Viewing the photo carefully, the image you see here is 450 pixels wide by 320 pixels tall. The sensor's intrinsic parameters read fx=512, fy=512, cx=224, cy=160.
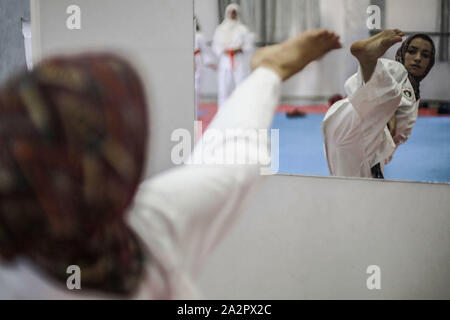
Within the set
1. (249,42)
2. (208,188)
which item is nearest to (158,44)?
(249,42)

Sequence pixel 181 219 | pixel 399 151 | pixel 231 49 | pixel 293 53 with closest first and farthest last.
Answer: pixel 181 219
pixel 293 53
pixel 399 151
pixel 231 49

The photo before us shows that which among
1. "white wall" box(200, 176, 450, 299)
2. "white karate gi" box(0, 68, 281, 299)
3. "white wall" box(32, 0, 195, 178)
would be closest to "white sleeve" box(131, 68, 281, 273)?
"white karate gi" box(0, 68, 281, 299)

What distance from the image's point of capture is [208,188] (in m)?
0.72

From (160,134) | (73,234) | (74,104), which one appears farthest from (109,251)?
(160,134)

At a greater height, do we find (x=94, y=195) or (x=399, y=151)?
(x=94, y=195)

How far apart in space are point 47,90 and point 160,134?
189 cm

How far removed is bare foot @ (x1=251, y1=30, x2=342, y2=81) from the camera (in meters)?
0.88

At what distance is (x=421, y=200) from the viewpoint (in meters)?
2.28

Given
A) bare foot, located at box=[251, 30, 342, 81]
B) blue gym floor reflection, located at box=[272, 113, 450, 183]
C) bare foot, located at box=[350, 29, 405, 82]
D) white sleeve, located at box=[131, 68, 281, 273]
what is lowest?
blue gym floor reflection, located at box=[272, 113, 450, 183]

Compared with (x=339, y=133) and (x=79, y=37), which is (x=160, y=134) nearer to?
(x=79, y=37)

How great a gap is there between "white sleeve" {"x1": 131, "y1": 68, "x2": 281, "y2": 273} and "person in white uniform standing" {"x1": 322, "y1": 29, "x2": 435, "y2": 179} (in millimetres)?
1330

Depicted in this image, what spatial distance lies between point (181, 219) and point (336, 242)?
5.95ft

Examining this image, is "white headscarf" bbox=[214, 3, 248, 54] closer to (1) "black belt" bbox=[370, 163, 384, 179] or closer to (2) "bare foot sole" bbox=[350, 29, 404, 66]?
(2) "bare foot sole" bbox=[350, 29, 404, 66]

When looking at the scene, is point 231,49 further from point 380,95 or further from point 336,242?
point 336,242
